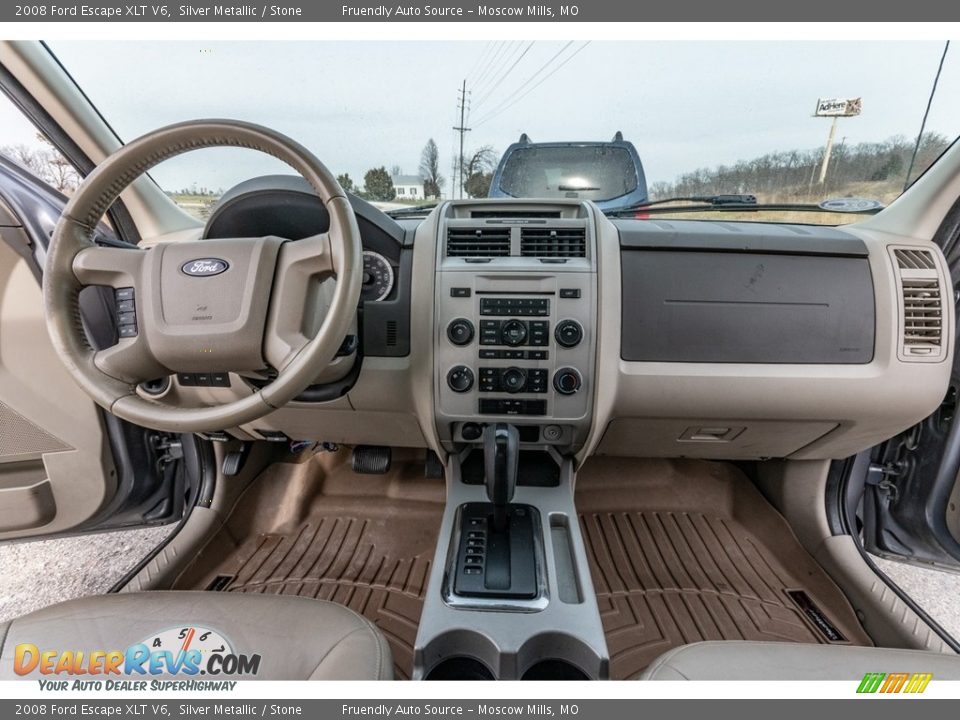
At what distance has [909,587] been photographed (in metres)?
1.80

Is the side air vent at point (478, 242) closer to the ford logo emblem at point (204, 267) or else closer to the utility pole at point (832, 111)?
the ford logo emblem at point (204, 267)

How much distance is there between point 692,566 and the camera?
1837mm

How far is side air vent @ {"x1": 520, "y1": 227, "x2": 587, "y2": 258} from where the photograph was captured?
145 cm

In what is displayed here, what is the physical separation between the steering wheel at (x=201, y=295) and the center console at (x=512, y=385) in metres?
0.42

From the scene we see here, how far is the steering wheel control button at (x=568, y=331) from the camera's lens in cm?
140

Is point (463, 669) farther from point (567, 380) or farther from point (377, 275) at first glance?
point (377, 275)

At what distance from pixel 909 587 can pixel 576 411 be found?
1485mm

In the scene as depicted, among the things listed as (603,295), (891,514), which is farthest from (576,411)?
(891,514)

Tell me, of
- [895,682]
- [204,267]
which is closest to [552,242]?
[204,267]

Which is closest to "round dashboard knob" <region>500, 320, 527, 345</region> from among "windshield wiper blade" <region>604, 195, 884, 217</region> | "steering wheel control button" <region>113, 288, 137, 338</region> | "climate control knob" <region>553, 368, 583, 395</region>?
"climate control knob" <region>553, 368, 583, 395</region>

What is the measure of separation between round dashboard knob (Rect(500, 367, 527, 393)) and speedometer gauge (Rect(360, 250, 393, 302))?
43 cm

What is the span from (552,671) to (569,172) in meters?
2.03

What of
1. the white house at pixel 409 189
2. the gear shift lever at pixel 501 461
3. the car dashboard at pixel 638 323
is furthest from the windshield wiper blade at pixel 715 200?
the gear shift lever at pixel 501 461

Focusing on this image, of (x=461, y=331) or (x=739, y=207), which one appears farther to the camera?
(x=739, y=207)
